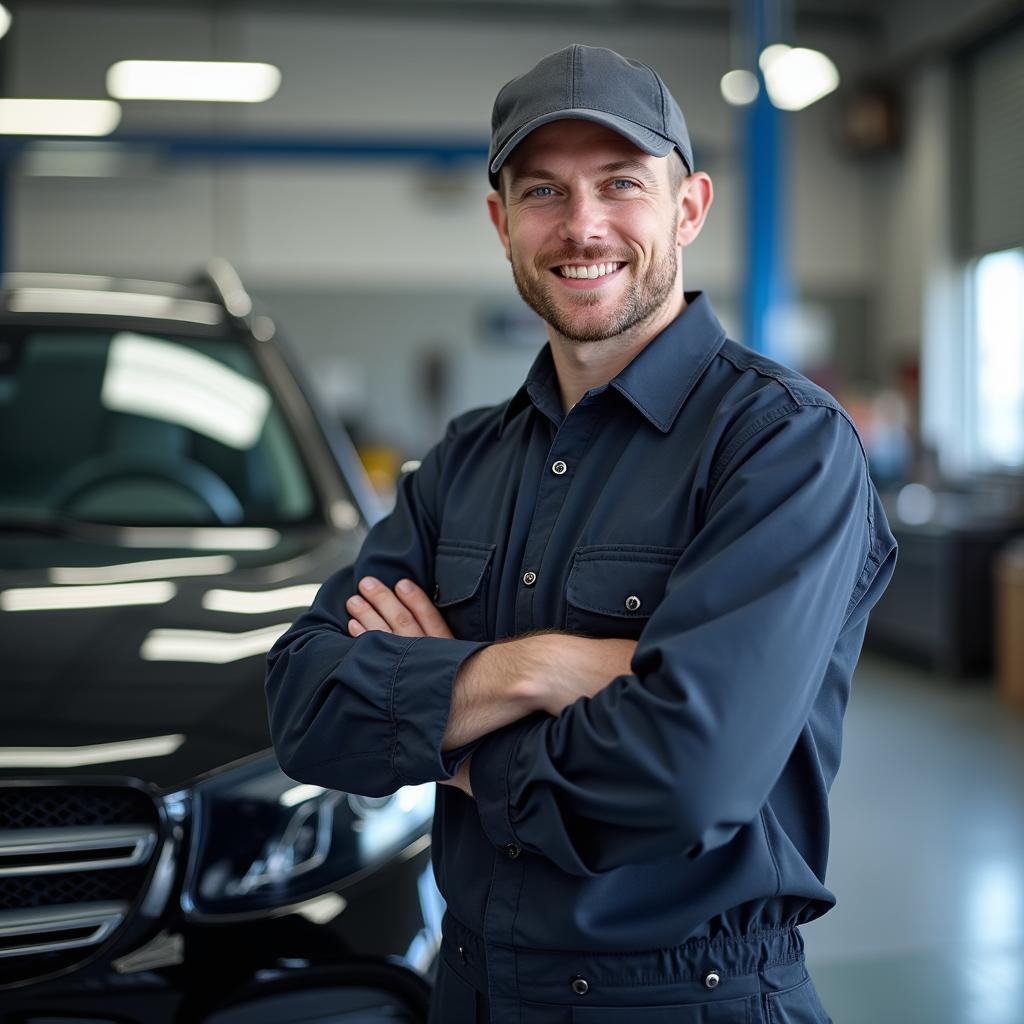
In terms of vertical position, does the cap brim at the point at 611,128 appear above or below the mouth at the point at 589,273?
above

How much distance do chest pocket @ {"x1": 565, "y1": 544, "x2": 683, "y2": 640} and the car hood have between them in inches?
19.9

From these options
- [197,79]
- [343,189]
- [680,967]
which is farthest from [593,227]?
[343,189]

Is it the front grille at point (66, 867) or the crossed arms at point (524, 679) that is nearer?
the crossed arms at point (524, 679)

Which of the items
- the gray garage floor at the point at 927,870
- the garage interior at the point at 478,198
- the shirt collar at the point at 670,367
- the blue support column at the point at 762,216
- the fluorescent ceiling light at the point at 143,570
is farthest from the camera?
the garage interior at the point at 478,198

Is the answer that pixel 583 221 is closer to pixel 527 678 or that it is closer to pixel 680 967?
pixel 527 678

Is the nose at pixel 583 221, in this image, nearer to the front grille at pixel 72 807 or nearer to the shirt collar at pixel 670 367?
the shirt collar at pixel 670 367

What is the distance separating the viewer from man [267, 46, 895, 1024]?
0.98 metres

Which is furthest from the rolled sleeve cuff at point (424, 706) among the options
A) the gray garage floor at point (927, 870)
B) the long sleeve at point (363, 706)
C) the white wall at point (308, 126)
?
the white wall at point (308, 126)

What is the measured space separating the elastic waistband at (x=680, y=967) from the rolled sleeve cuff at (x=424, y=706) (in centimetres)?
20

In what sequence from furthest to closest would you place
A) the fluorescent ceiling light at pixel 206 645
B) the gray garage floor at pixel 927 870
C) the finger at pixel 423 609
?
the gray garage floor at pixel 927 870
the fluorescent ceiling light at pixel 206 645
the finger at pixel 423 609

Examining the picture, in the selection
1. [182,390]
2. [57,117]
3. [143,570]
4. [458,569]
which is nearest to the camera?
[458,569]

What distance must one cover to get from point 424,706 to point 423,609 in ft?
0.68

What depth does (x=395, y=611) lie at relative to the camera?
130 centimetres

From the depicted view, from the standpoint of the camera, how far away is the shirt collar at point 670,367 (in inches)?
46.8
